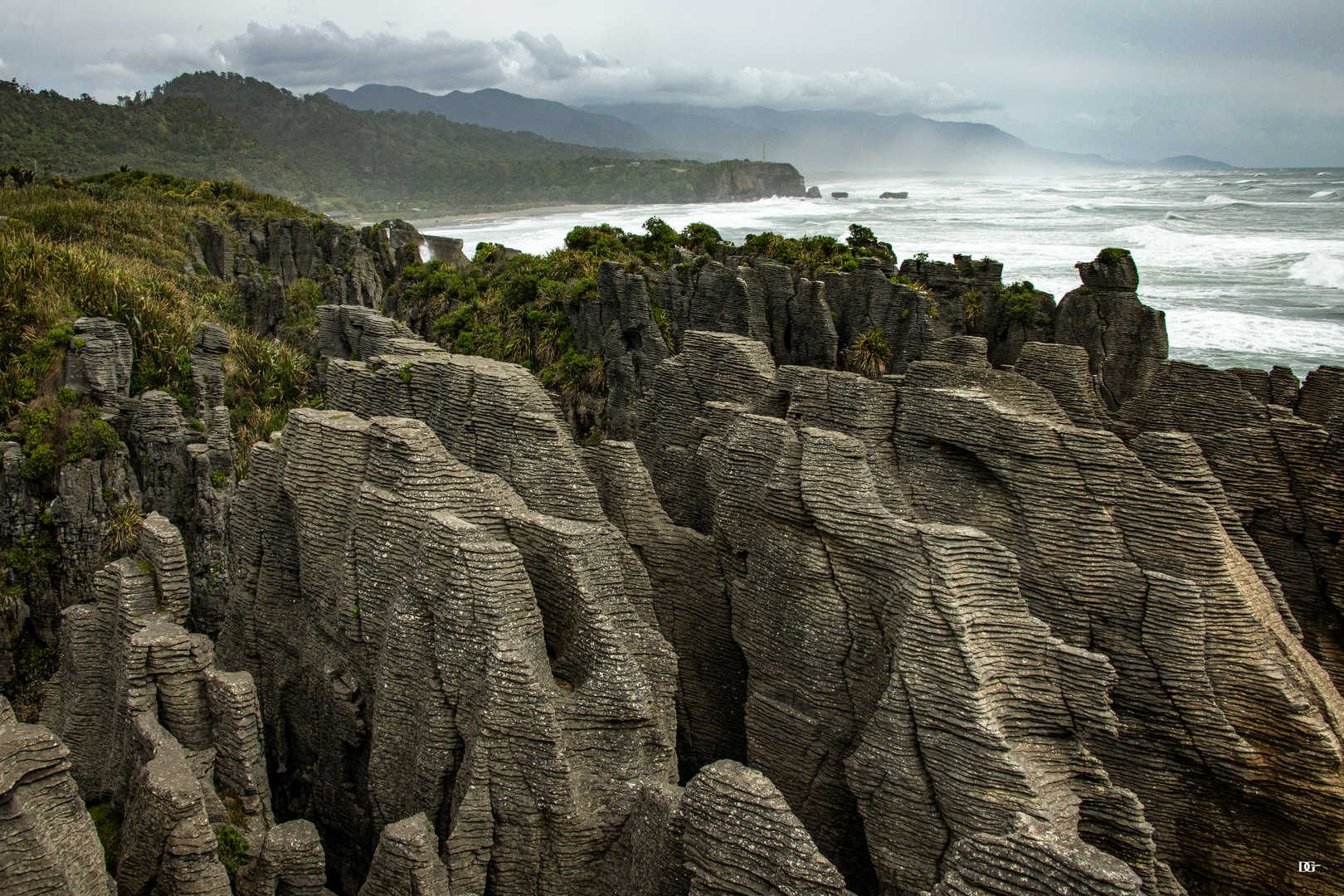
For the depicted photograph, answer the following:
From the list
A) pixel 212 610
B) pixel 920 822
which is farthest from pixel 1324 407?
pixel 212 610

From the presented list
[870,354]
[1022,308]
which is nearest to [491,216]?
[1022,308]

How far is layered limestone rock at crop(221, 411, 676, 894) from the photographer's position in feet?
27.0

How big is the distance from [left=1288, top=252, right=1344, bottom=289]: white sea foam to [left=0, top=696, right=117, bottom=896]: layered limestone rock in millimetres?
64652

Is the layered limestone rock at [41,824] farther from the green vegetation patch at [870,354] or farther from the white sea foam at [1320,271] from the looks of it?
the white sea foam at [1320,271]

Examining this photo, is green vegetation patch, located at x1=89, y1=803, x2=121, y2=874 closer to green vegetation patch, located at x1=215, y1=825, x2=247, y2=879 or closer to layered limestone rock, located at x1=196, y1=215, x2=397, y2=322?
green vegetation patch, located at x1=215, y1=825, x2=247, y2=879

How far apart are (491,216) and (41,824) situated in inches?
5128

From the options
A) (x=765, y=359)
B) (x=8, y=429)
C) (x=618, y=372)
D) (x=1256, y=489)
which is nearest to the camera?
(x=1256, y=489)

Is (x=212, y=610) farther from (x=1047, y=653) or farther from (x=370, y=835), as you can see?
(x=1047, y=653)

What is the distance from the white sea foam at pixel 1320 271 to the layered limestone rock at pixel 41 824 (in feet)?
212

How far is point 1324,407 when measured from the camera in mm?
13945

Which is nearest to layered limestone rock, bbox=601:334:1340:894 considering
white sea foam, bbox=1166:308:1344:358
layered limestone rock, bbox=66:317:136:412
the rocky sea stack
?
the rocky sea stack

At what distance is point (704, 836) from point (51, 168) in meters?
92.4

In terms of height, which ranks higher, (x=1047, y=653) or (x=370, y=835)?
(x=1047, y=653)

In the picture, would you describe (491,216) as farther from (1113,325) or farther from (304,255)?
(1113,325)
